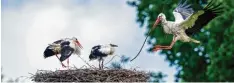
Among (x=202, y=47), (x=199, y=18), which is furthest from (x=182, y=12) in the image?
(x=202, y=47)

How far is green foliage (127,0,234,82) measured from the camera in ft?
52.0

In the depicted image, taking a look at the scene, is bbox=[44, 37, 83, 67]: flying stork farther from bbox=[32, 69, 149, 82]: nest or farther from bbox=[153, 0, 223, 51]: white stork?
bbox=[153, 0, 223, 51]: white stork

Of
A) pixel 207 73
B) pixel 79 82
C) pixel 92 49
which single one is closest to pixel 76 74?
pixel 79 82

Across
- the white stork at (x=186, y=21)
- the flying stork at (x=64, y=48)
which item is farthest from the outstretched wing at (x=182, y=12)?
the flying stork at (x=64, y=48)

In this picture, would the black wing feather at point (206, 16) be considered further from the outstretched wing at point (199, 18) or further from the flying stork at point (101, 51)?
the flying stork at point (101, 51)

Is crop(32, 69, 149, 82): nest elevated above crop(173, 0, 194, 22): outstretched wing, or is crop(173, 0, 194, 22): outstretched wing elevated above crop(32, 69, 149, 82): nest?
crop(173, 0, 194, 22): outstretched wing

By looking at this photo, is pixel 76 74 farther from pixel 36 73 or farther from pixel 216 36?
pixel 216 36

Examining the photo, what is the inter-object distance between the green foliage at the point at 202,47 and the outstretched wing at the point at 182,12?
7.55 m

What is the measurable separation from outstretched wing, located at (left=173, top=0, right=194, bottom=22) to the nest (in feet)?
1.89

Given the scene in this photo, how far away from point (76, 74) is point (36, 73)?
1.89 feet

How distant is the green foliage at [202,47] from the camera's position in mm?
15836

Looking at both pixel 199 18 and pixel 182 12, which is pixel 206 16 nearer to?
pixel 199 18

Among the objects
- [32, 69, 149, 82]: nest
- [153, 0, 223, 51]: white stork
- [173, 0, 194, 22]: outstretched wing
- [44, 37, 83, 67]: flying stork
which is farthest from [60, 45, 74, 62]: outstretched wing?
[173, 0, 194, 22]: outstretched wing

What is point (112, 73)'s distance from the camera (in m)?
6.88
